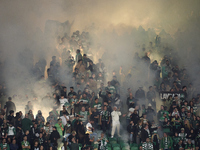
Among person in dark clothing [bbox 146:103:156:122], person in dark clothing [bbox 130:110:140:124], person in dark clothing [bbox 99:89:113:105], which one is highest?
person in dark clothing [bbox 99:89:113:105]

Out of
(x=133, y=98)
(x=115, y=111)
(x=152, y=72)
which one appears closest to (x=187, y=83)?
(x=152, y=72)

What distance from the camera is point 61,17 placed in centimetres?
1791

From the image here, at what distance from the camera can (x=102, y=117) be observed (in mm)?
12906

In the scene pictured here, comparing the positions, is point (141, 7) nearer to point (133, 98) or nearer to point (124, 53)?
point (124, 53)

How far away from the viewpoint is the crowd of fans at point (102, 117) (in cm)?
1220

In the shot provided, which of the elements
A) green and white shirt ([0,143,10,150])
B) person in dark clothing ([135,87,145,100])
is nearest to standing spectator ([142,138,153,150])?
person in dark clothing ([135,87,145,100])

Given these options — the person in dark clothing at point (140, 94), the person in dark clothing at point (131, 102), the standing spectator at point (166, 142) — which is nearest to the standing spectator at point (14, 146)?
the person in dark clothing at point (131, 102)

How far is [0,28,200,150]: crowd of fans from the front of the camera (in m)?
12.2

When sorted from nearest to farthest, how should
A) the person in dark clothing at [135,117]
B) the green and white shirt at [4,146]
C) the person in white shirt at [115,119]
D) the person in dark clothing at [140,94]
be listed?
the green and white shirt at [4,146] < the person in dark clothing at [135,117] < the person in white shirt at [115,119] < the person in dark clothing at [140,94]

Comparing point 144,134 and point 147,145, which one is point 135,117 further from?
point 147,145

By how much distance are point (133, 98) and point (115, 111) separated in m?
1.04

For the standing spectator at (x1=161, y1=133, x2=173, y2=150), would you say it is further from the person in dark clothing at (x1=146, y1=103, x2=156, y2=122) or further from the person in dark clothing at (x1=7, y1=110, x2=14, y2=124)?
the person in dark clothing at (x1=7, y1=110, x2=14, y2=124)

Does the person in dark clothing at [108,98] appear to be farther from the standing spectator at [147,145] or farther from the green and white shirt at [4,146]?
the green and white shirt at [4,146]

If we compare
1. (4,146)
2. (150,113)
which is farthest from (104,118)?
(4,146)
